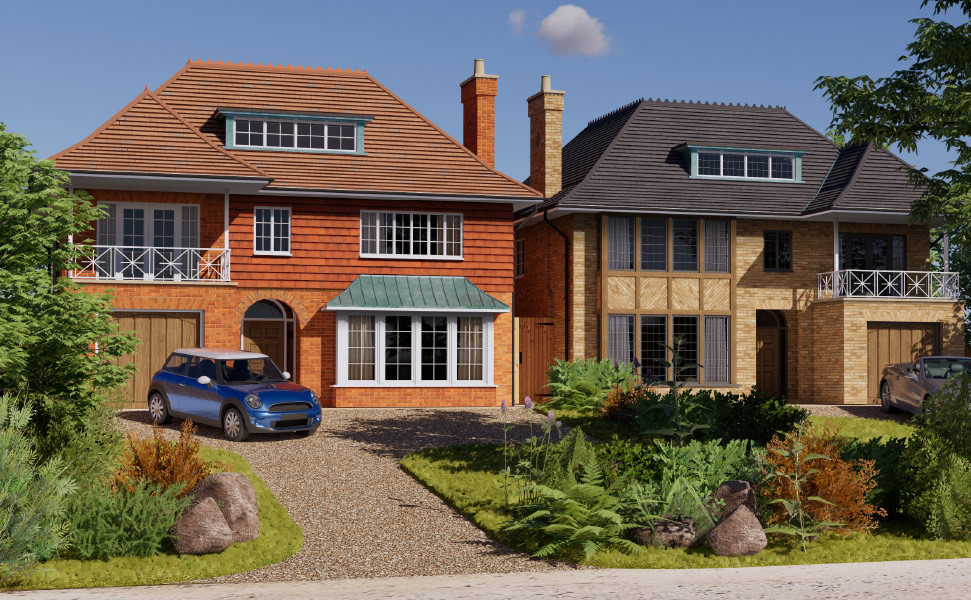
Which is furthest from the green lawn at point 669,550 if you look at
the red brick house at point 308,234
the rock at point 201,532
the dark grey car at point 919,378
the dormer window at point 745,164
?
the dormer window at point 745,164

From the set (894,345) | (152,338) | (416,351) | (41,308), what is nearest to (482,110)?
(416,351)

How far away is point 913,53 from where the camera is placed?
16.0m

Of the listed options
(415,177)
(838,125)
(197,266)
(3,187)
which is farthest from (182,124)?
(838,125)

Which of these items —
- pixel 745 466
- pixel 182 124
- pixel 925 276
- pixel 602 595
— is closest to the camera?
pixel 602 595

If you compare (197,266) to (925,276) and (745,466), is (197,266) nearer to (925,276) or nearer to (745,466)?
(745,466)

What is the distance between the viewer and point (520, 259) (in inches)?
1250

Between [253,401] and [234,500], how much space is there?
22.0 ft

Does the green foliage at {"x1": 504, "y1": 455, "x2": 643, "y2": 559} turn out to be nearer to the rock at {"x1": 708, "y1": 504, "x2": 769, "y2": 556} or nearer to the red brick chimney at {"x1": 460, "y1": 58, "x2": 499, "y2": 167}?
the rock at {"x1": 708, "y1": 504, "x2": 769, "y2": 556}

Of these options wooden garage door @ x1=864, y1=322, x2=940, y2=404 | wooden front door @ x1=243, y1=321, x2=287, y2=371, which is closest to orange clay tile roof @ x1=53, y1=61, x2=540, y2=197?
wooden front door @ x1=243, y1=321, x2=287, y2=371

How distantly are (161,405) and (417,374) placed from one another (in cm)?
691

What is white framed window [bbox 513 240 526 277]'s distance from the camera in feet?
103

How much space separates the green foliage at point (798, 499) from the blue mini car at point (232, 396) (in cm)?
917

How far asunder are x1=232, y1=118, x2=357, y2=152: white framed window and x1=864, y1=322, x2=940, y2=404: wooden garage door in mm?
14918

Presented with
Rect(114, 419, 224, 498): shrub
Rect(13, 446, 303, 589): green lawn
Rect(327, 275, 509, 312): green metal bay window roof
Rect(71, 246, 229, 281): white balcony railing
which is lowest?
Rect(13, 446, 303, 589): green lawn
